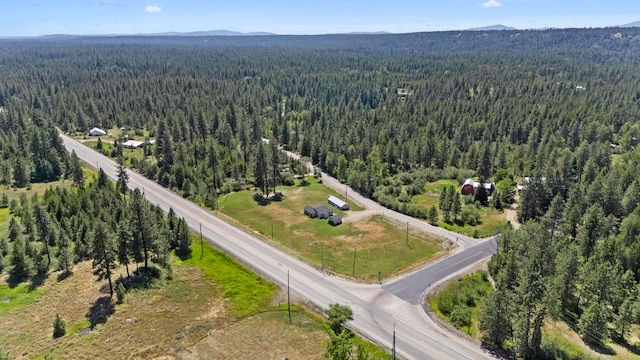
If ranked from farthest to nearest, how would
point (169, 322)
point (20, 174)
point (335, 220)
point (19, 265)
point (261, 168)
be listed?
point (20, 174) < point (261, 168) < point (335, 220) < point (19, 265) < point (169, 322)

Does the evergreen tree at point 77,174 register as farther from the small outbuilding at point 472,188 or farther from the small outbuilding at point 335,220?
the small outbuilding at point 472,188

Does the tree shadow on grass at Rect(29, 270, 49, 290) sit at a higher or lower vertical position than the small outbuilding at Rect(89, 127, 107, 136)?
lower

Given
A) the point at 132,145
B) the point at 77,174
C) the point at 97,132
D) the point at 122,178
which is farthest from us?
the point at 97,132

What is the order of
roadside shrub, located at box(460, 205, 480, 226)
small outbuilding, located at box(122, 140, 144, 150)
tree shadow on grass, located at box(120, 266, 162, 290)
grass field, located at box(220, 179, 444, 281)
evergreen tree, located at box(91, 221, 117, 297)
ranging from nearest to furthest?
evergreen tree, located at box(91, 221, 117, 297) < tree shadow on grass, located at box(120, 266, 162, 290) < grass field, located at box(220, 179, 444, 281) < roadside shrub, located at box(460, 205, 480, 226) < small outbuilding, located at box(122, 140, 144, 150)

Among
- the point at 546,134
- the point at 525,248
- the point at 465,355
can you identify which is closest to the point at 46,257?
the point at 465,355

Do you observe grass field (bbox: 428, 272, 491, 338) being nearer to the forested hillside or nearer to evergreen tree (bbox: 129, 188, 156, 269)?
evergreen tree (bbox: 129, 188, 156, 269)

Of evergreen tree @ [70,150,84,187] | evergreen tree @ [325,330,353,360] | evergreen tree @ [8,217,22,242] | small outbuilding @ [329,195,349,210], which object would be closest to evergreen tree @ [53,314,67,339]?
evergreen tree @ [8,217,22,242]

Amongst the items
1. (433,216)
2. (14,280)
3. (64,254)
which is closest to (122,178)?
(64,254)

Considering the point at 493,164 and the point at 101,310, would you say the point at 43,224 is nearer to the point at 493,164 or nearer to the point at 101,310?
the point at 101,310
